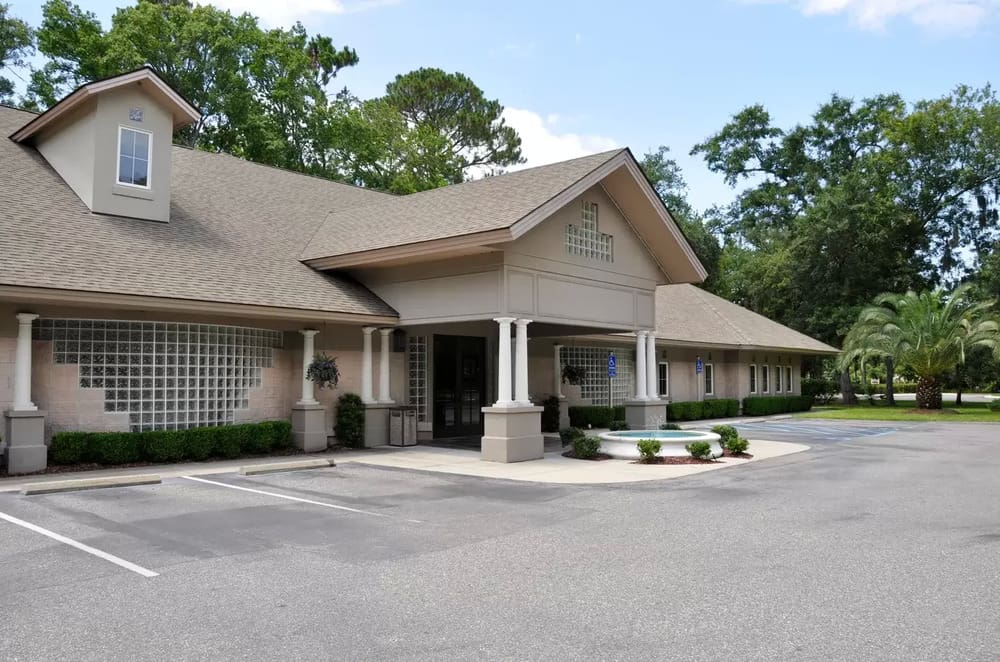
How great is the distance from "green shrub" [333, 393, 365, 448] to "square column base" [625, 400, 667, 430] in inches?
279

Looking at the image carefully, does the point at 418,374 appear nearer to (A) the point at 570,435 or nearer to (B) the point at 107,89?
(A) the point at 570,435

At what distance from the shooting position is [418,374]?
19969 millimetres

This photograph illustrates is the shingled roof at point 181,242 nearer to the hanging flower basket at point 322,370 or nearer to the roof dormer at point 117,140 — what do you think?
the roof dormer at point 117,140

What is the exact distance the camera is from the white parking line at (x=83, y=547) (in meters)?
6.76

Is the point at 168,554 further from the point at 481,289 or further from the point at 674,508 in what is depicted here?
the point at 481,289

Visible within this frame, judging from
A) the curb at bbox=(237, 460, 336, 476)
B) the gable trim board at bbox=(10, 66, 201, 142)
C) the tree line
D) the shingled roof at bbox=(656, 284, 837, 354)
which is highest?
the tree line

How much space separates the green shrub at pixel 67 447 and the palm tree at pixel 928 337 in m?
29.7

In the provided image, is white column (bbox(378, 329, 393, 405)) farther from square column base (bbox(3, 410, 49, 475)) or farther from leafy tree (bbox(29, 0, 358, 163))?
leafy tree (bbox(29, 0, 358, 163))

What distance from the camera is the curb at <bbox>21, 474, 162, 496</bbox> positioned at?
10.7 meters

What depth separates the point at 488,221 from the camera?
1525 centimetres

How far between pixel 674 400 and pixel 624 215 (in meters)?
12.0

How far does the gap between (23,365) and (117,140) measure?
17.3 ft

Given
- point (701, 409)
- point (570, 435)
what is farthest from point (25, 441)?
point (701, 409)

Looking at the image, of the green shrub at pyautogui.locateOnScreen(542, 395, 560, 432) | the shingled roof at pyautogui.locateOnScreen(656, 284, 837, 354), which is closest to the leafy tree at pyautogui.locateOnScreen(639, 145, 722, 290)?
the shingled roof at pyautogui.locateOnScreen(656, 284, 837, 354)
